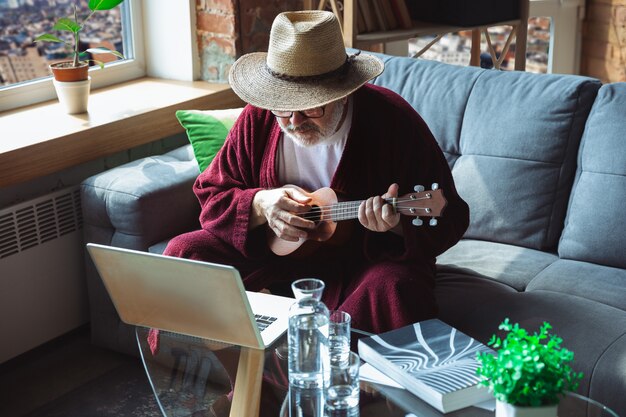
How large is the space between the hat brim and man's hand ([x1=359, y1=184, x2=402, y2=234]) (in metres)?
0.27

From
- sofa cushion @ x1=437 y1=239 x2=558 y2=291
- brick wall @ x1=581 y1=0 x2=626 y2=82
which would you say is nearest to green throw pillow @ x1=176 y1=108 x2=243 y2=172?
sofa cushion @ x1=437 y1=239 x2=558 y2=291

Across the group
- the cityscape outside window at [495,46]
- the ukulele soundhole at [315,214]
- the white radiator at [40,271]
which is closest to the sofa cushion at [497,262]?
the ukulele soundhole at [315,214]

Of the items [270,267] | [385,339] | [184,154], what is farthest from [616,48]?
[385,339]

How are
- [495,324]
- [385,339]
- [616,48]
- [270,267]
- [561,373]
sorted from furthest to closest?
1. [616,48]
2. [270,267]
3. [495,324]
4. [385,339]
5. [561,373]

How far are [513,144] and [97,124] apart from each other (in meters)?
1.33

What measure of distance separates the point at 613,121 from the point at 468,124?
42cm

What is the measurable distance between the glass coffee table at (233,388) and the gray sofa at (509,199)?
0.61 metres

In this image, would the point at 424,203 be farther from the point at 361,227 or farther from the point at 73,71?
the point at 73,71

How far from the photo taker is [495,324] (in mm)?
2092

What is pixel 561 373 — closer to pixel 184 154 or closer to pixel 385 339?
pixel 385 339

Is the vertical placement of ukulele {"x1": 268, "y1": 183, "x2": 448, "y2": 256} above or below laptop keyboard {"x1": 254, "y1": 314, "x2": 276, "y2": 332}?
above

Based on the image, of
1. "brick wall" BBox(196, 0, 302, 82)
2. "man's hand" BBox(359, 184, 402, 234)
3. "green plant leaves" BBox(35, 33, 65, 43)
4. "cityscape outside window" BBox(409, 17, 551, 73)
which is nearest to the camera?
"man's hand" BBox(359, 184, 402, 234)

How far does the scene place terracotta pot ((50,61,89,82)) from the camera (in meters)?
2.87

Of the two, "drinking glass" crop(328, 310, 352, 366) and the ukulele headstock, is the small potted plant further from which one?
the ukulele headstock
